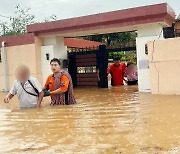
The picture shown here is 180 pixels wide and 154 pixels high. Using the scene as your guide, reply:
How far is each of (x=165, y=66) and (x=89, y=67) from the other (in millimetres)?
5705

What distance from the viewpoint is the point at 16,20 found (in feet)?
89.0

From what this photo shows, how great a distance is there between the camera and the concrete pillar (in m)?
10.6

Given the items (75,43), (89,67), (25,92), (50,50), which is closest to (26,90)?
(25,92)

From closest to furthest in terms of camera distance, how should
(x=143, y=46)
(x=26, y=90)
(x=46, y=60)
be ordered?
(x=26, y=90) → (x=143, y=46) → (x=46, y=60)

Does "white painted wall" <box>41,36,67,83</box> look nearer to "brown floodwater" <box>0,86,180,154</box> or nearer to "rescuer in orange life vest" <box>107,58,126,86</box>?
"rescuer in orange life vest" <box>107,58,126,86</box>

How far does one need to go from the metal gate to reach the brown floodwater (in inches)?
284

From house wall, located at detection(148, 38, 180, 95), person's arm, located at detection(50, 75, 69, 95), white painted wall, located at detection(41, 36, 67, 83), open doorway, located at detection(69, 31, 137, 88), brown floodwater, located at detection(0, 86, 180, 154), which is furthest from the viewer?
open doorway, located at detection(69, 31, 137, 88)

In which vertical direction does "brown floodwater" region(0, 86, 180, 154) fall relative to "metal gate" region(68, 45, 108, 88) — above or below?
below

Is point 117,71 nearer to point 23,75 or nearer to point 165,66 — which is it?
point 165,66

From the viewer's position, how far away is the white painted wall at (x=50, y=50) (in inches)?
522

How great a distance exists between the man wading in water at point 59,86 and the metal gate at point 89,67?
20.9ft

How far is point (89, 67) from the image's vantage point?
48.3ft

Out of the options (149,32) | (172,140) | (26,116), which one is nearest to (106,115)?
(26,116)

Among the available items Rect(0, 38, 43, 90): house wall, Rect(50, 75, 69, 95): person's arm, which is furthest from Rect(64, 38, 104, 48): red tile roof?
Rect(50, 75, 69, 95): person's arm
